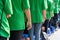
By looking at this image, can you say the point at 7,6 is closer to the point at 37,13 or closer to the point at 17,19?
the point at 17,19

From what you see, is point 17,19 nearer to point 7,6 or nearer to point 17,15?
point 17,15

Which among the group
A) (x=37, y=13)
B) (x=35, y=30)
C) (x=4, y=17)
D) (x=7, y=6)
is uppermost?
(x=7, y=6)

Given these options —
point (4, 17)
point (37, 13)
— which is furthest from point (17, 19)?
point (37, 13)

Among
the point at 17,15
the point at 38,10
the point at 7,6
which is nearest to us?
the point at 7,6

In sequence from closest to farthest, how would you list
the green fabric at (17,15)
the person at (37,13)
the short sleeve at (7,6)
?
the short sleeve at (7,6)
the green fabric at (17,15)
the person at (37,13)

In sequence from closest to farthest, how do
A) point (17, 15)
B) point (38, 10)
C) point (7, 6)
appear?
point (7, 6) → point (17, 15) → point (38, 10)

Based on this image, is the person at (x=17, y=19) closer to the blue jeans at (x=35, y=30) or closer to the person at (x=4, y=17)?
the person at (x=4, y=17)

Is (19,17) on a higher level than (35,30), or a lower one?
higher

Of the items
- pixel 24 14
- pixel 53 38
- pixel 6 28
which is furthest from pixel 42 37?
pixel 6 28

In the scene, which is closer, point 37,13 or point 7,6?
point 7,6

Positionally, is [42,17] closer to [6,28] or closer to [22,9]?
[22,9]

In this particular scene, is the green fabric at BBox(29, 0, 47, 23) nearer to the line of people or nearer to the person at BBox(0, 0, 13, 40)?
the line of people

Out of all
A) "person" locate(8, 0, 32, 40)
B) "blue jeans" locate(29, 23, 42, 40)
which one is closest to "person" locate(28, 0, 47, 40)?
"blue jeans" locate(29, 23, 42, 40)


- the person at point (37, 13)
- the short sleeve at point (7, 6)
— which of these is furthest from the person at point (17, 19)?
the person at point (37, 13)
